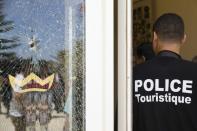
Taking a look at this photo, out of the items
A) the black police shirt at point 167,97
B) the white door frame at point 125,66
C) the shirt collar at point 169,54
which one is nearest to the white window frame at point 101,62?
the white door frame at point 125,66

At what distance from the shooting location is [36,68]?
6.49 feet

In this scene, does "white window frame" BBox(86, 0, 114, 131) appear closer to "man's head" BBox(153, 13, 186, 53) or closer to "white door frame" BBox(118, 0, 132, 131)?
"white door frame" BBox(118, 0, 132, 131)

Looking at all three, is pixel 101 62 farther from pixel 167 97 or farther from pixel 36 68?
pixel 167 97

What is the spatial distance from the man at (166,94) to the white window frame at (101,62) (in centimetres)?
35

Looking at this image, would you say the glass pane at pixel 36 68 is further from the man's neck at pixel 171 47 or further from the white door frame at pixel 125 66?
the man's neck at pixel 171 47

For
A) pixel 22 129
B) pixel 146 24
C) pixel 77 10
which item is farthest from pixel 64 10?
pixel 146 24

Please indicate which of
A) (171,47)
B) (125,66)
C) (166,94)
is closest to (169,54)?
(171,47)

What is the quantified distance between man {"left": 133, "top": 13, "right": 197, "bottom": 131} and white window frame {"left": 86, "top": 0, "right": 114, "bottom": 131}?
0.35 metres

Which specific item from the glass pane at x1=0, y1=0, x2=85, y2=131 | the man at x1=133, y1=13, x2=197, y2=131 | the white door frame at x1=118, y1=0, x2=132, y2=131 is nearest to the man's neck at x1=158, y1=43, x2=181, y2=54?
the man at x1=133, y1=13, x2=197, y2=131

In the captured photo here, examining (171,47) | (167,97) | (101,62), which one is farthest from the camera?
(171,47)

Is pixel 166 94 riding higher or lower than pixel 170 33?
lower

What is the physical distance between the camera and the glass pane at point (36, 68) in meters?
1.96

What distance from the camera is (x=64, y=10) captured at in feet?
6.41

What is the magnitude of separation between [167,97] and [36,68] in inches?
25.7
